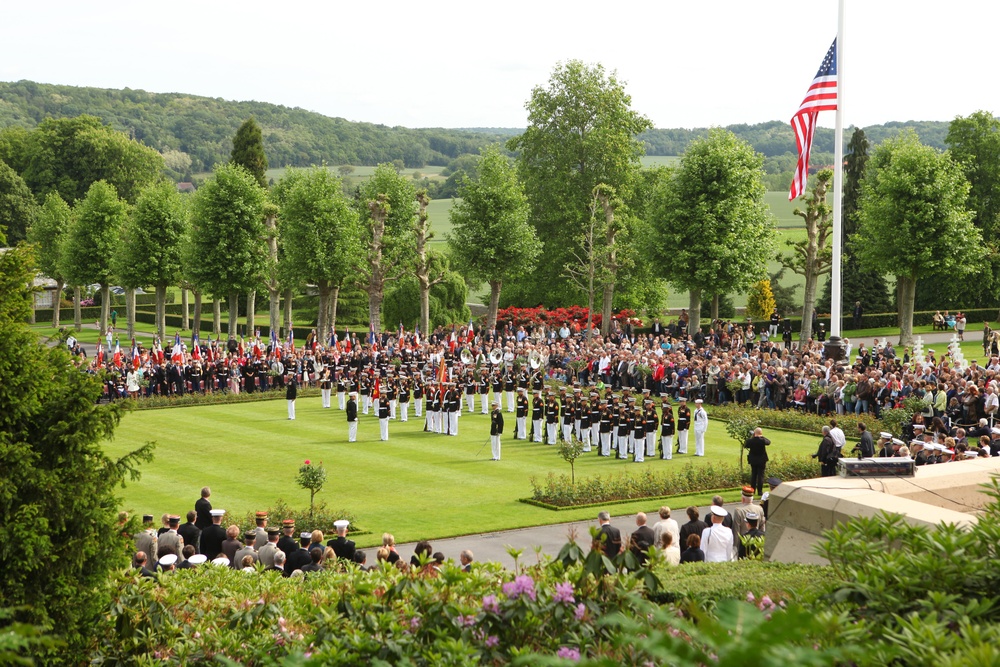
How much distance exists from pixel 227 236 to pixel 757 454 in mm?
37381

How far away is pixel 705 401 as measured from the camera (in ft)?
119

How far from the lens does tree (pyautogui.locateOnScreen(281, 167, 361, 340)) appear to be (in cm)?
5000

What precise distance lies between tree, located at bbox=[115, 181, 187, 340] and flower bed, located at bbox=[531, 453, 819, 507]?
3896cm

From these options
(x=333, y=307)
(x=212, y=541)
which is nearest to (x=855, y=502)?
(x=212, y=541)

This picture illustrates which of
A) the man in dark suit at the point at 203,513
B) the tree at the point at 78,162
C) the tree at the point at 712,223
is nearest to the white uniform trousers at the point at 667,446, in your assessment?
the man in dark suit at the point at 203,513

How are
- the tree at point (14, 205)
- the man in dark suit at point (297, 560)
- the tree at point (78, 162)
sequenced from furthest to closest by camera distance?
1. the tree at point (78, 162)
2. the tree at point (14, 205)
3. the man in dark suit at point (297, 560)

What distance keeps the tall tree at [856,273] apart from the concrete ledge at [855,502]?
5064cm

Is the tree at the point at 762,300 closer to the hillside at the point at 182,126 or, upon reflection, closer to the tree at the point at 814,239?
the tree at the point at 814,239

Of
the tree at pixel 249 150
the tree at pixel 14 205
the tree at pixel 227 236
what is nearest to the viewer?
the tree at pixel 227 236

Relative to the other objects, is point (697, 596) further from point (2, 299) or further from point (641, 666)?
point (2, 299)

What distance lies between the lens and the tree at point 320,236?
50000mm

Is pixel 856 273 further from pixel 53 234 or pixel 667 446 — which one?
pixel 53 234

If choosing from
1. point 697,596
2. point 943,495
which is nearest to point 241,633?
point 697,596

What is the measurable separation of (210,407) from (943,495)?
2932 centimetres
